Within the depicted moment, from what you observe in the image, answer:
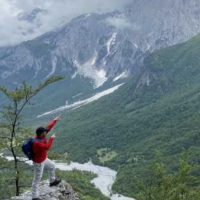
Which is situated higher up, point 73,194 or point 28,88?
point 28,88

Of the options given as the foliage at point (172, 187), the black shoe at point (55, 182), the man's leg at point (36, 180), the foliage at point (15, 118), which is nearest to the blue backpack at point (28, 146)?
the man's leg at point (36, 180)

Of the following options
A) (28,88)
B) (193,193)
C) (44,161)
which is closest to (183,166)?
(193,193)

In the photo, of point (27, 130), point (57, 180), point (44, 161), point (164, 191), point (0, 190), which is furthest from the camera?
point (0, 190)

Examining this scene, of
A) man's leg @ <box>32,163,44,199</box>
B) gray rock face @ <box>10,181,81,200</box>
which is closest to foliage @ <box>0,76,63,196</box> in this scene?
gray rock face @ <box>10,181,81,200</box>

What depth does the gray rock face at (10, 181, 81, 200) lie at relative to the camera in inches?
1403

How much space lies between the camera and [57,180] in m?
37.0

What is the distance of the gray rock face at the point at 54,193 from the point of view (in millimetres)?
35625

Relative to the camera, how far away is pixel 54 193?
36062 millimetres

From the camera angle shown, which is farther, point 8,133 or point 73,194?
point 8,133

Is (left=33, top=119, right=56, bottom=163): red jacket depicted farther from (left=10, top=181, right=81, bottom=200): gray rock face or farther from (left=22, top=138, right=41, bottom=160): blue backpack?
(left=10, top=181, right=81, bottom=200): gray rock face

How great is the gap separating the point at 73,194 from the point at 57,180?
212 cm

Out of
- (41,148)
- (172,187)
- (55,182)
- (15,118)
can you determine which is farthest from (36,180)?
(172,187)

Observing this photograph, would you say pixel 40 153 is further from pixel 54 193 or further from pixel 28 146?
pixel 54 193

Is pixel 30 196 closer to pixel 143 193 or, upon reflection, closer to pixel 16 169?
pixel 16 169
